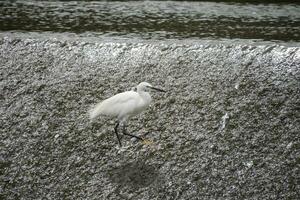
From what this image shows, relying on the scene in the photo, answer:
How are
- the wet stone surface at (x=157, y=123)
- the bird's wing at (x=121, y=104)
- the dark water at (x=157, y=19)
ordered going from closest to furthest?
the wet stone surface at (x=157, y=123)
the bird's wing at (x=121, y=104)
the dark water at (x=157, y=19)

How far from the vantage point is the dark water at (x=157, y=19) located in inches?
339

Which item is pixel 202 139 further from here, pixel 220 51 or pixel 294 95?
pixel 220 51

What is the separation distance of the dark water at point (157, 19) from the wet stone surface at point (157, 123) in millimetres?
959

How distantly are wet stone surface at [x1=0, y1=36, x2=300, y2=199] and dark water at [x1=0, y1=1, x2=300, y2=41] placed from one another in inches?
37.8

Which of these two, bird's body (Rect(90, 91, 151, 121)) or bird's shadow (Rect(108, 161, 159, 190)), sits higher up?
bird's body (Rect(90, 91, 151, 121))

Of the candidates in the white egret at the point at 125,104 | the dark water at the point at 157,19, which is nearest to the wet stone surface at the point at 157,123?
the white egret at the point at 125,104

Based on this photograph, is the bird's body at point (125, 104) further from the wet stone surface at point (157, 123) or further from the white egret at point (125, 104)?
the wet stone surface at point (157, 123)

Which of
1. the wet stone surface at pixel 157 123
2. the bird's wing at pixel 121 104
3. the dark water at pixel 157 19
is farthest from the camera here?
the dark water at pixel 157 19

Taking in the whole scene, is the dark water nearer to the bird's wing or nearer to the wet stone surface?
the wet stone surface

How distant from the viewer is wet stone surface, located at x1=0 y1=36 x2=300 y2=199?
5480 mm

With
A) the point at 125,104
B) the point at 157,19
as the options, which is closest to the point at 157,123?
the point at 125,104

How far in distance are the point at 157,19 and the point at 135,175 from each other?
4639 millimetres

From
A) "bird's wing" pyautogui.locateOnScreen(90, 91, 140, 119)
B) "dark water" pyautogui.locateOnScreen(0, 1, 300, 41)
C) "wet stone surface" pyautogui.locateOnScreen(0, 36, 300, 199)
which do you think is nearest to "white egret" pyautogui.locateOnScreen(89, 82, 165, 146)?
"bird's wing" pyautogui.locateOnScreen(90, 91, 140, 119)

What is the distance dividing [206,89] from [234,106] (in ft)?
1.72
